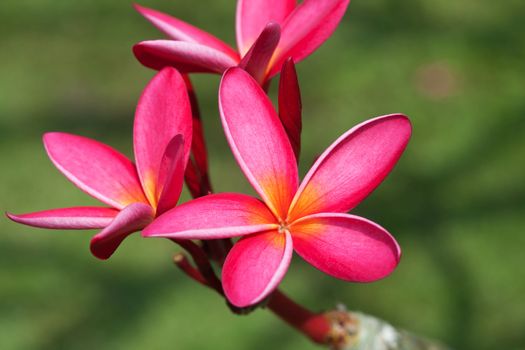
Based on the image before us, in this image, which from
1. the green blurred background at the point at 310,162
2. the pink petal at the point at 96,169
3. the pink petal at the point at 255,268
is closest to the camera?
the pink petal at the point at 255,268

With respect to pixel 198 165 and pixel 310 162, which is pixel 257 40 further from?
pixel 310 162

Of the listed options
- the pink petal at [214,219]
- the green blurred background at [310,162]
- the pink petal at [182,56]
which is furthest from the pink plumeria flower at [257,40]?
the green blurred background at [310,162]

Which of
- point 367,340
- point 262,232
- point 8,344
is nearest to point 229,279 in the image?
point 262,232

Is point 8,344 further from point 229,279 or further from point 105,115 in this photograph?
point 229,279

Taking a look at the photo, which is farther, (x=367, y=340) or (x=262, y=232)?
(x=367, y=340)

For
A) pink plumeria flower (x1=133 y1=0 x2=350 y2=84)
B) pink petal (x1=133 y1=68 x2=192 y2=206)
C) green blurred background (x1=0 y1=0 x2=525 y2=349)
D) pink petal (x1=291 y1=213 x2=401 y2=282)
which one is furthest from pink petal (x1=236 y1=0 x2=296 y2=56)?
green blurred background (x1=0 y1=0 x2=525 y2=349)

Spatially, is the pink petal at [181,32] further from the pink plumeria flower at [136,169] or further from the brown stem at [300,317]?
the brown stem at [300,317]

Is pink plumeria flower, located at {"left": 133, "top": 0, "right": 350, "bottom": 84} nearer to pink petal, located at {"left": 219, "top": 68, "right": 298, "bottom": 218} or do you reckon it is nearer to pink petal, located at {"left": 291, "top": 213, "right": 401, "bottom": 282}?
pink petal, located at {"left": 219, "top": 68, "right": 298, "bottom": 218}
